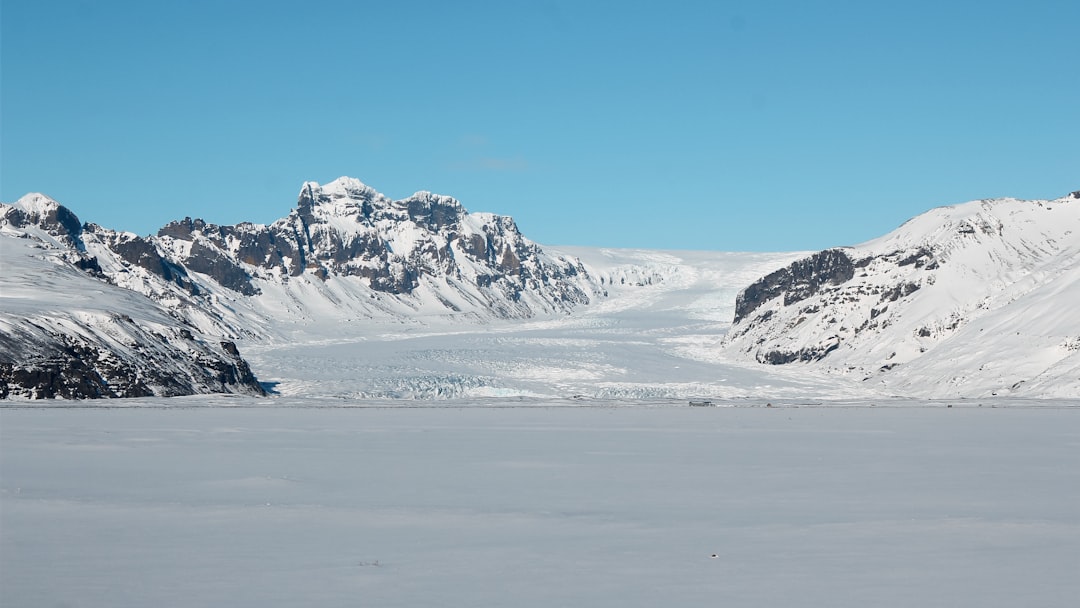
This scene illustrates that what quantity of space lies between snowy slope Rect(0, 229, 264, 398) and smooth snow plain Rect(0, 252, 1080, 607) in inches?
1021

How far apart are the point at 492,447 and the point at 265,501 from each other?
1362cm

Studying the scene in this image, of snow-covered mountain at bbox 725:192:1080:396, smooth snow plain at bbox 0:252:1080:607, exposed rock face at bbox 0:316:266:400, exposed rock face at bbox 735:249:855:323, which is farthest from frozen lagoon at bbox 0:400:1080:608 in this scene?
exposed rock face at bbox 735:249:855:323

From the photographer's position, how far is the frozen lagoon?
13.4 m

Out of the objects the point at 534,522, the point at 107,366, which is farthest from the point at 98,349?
the point at 534,522

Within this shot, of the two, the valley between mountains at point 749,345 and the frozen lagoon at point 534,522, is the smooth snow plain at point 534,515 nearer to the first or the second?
the frozen lagoon at point 534,522

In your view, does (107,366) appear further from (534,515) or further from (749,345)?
(749,345)

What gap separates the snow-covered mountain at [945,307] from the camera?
99125 millimetres

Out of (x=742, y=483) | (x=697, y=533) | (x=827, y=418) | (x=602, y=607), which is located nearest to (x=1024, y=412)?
(x=827, y=418)

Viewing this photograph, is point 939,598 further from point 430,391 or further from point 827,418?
point 430,391

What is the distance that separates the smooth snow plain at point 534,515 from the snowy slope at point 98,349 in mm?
25944

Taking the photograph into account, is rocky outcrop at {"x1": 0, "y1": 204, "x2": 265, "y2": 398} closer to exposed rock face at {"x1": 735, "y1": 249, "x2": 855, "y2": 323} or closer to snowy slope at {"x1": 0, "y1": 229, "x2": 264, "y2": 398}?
snowy slope at {"x1": 0, "y1": 229, "x2": 264, "y2": 398}

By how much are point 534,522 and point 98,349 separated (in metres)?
65.4

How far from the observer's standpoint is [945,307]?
414ft

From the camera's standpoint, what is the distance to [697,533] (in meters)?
17.3
